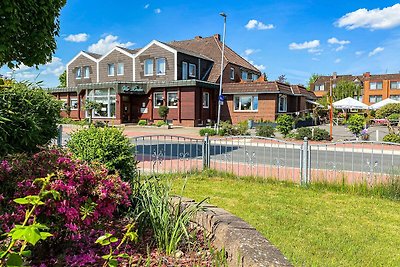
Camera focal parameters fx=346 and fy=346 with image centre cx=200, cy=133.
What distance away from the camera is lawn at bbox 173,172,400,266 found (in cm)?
409

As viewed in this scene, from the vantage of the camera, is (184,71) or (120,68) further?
(120,68)

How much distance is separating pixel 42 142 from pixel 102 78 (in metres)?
38.1

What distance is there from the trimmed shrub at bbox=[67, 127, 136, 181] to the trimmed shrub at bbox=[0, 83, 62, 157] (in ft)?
1.99

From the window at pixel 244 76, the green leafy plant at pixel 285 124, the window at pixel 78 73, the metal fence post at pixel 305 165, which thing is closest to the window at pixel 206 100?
the window at pixel 244 76

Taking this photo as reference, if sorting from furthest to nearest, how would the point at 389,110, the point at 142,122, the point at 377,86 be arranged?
the point at 377,86 < the point at 389,110 < the point at 142,122

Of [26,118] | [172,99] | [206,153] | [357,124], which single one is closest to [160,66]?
[172,99]

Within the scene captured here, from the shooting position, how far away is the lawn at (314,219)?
4094 mm

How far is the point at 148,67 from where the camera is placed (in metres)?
38.3

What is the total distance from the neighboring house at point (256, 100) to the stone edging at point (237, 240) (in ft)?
101

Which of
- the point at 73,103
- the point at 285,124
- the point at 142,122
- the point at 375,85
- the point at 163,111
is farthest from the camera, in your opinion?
the point at 375,85

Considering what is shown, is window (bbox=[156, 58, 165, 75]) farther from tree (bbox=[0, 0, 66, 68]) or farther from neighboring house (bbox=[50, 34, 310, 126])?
tree (bbox=[0, 0, 66, 68])

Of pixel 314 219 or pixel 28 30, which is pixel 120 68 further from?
pixel 314 219

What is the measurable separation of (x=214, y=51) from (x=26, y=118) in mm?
39433

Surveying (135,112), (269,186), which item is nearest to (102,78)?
(135,112)
